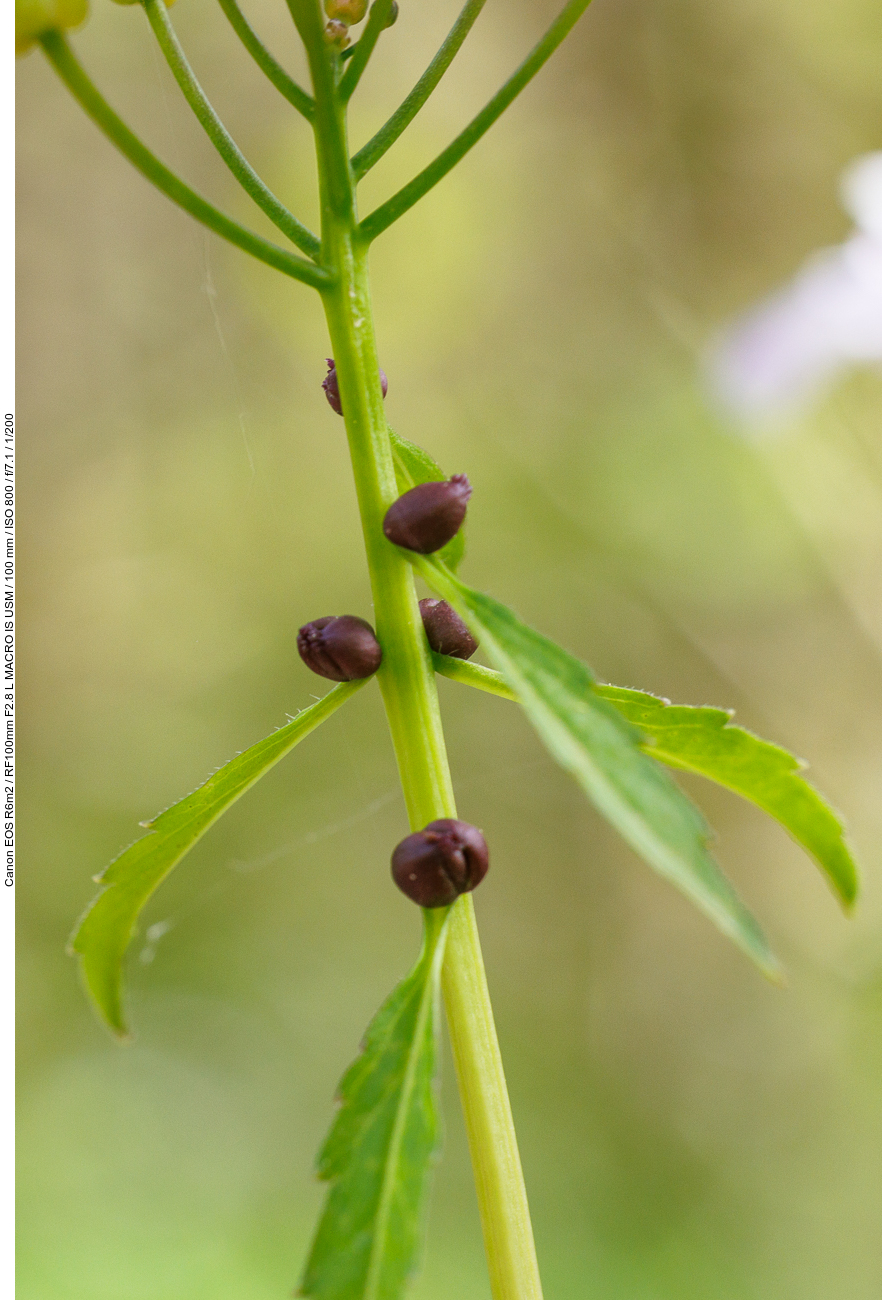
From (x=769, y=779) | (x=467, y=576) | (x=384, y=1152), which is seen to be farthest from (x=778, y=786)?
(x=467, y=576)

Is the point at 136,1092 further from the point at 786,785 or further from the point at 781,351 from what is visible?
the point at 786,785

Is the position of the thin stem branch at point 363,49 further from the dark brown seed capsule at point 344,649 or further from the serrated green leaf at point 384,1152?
the serrated green leaf at point 384,1152

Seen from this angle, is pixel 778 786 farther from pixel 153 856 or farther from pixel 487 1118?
pixel 153 856

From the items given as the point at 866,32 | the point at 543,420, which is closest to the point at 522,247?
the point at 543,420

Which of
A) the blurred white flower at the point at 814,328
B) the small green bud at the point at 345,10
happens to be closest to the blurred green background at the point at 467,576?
the blurred white flower at the point at 814,328

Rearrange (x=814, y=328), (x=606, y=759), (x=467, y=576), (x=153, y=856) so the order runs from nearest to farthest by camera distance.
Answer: (x=606, y=759), (x=153, y=856), (x=814, y=328), (x=467, y=576)

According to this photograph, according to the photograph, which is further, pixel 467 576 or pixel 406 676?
pixel 467 576
